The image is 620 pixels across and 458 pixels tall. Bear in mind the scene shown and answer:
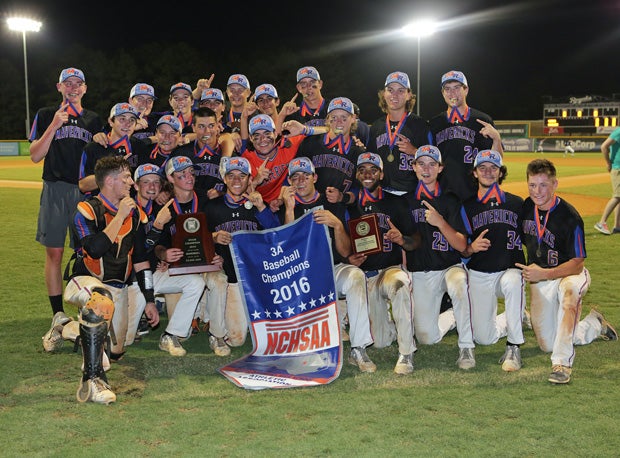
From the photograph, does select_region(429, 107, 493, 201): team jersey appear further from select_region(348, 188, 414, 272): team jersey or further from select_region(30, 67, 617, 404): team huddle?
select_region(348, 188, 414, 272): team jersey

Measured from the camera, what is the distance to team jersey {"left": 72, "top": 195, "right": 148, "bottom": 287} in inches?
245

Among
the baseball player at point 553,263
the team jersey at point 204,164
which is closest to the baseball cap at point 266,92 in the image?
the team jersey at point 204,164

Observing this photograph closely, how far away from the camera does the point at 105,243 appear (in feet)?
20.1

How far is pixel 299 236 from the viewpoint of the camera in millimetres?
6824

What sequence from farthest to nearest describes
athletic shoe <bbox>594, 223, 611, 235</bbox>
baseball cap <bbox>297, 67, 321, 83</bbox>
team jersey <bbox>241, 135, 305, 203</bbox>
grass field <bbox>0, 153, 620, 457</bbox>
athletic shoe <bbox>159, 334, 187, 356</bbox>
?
athletic shoe <bbox>594, 223, 611, 235</bbox>
baseball cap <bbox>297, 67, 321, 83</bbox>
team jersey <bbox>241, 135, 305, 203</bbox>
athletic shoe <bbox>159, 334, 187, 356</bbox>
grass field <bbox>0, 153, 620, 457</bbox>

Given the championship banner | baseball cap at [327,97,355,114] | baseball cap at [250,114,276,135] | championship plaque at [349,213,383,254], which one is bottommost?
the championship banner

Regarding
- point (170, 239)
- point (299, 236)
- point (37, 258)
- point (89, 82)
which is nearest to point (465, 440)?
point (299, 236)

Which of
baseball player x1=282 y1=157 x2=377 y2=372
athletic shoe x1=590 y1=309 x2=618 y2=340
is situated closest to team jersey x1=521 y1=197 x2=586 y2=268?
athletic shoe x1=590 y1=309 x2=618 y2=340

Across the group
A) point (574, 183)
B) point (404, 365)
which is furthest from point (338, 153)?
point (574, 183)

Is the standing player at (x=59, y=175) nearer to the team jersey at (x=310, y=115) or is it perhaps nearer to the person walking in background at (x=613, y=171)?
the team jersey at (x=310, y=115)

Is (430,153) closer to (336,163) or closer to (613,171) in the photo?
(336,163)

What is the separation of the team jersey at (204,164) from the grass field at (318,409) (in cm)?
178

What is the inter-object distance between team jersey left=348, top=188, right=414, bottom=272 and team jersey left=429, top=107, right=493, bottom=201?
820 mm

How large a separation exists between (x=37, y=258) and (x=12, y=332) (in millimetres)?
4834
